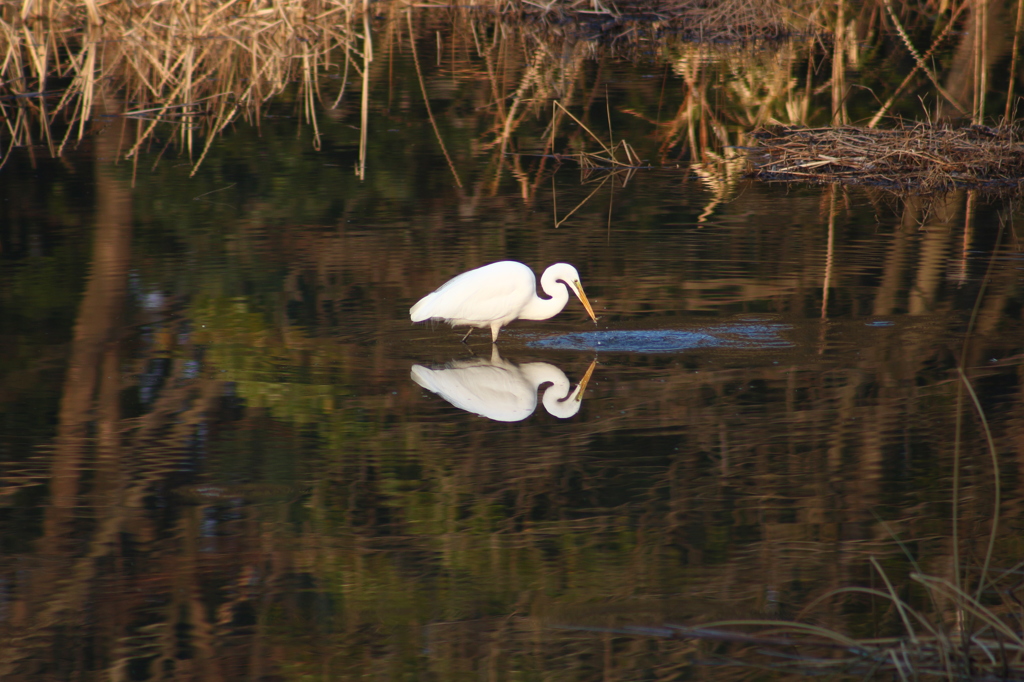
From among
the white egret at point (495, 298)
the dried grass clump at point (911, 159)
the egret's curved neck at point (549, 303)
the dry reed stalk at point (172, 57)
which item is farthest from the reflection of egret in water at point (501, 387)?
the dry reed stalk at point (172, 57)

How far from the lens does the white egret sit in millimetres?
6156

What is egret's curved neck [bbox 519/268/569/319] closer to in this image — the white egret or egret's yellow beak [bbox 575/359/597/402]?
the white egret

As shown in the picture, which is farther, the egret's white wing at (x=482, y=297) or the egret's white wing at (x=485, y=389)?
the egret's white wing at (x=482, y=297)

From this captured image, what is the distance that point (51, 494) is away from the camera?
4.44m

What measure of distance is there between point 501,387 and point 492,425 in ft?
1.55

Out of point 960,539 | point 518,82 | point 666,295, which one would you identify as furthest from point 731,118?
point 960,539

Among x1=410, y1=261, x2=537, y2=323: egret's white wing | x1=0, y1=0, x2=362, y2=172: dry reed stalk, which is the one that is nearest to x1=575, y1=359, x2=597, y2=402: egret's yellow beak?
x1=410, y1=261, x2=537, y2=323: egret's white wing

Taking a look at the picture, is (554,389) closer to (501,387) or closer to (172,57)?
(501,387)

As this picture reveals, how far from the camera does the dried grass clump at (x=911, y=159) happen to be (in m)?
9.77

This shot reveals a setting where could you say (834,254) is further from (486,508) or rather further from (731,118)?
(731,118)

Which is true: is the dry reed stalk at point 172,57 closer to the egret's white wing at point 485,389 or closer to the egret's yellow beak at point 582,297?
the egret's yellow beak at point 582,297

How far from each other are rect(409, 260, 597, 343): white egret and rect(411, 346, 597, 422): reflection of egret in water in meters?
0.25

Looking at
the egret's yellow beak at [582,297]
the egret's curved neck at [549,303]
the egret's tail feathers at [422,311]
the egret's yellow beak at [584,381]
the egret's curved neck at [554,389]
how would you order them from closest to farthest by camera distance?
the egret's curved neck at [554,389], the egret's yellow beak at [584,381], the egret's tail feathers at [422,311], the egret's yellow beak at [582,297], the egret's curved neck at [549,303]

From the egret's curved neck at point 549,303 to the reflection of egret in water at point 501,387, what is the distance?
16.4 inches
